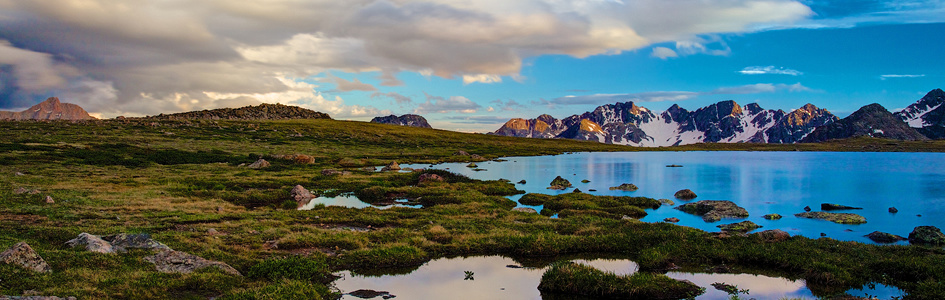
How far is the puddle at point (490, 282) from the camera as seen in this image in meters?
16.5

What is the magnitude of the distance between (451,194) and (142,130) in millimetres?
107236

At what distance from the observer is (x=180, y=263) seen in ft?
55.5

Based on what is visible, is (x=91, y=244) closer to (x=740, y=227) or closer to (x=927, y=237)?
(x=740, y=227)

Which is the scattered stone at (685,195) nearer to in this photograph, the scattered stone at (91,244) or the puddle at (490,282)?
the puddle at (490,282)

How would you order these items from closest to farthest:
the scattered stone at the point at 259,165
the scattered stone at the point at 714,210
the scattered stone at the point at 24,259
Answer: the scattered stone at the point at 24,259 < the scattered stone at the point at 714,210 < the scattered stone at the point at 259,165

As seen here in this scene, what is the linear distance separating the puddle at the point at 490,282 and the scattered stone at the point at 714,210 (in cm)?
1800

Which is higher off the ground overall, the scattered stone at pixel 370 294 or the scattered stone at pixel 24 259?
the scattered stone at pixel 24 259

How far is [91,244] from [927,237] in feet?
129

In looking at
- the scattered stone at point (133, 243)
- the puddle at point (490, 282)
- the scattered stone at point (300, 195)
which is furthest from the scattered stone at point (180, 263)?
the scattered stone at point (300, 195)

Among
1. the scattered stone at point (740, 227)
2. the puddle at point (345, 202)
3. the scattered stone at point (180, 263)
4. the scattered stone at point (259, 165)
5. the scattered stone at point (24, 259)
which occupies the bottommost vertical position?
the scattered stone at point (740, 227)

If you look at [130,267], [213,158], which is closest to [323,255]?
[130,267]

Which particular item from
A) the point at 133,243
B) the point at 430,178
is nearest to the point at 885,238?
the point at 133,243

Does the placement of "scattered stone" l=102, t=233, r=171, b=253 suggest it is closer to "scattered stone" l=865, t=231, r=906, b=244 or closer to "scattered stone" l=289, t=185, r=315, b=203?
"scattered stone" l=289, t=185, r=315, b=203

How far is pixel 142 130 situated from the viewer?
4574 inches
